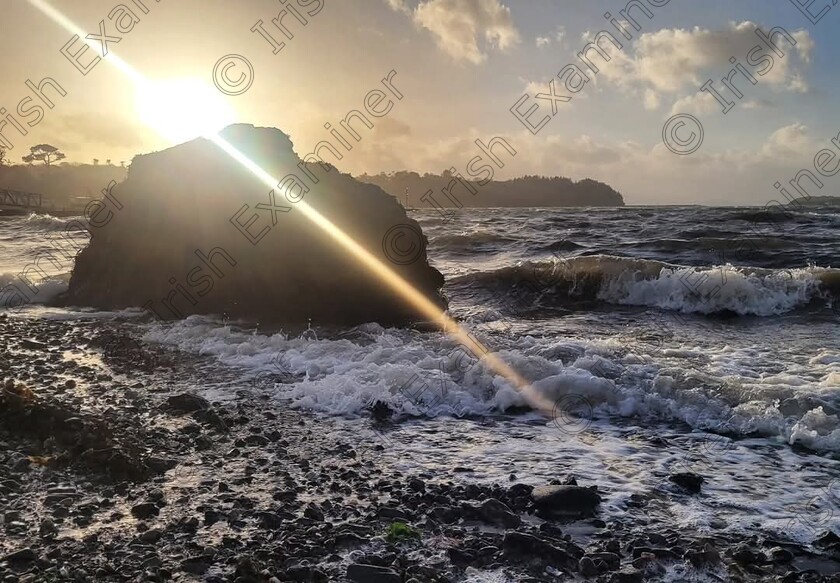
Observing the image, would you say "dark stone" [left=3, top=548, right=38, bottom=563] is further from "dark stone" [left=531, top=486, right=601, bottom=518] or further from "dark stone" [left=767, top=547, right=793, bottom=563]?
"dark stone" [left=767, top=547, right=793, bottom=563]

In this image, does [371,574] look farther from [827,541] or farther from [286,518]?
[827,541]

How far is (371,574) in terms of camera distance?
3.82 metres

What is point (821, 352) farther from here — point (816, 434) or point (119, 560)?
point (119, 560)

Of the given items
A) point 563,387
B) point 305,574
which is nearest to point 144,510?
point 305,574

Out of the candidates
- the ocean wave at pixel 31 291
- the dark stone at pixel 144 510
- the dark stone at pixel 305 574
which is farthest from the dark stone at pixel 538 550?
the ocean wave at pixel 31 291

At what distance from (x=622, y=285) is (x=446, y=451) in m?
12.0

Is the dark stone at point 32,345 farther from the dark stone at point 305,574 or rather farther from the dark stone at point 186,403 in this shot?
the dark stone at point 305,574

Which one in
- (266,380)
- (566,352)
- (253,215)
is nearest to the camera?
(266,380)

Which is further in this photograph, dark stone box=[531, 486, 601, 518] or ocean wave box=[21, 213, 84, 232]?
ocean wave box=[21, 213, 84, 232]

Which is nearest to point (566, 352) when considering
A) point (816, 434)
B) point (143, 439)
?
point (816, 434)

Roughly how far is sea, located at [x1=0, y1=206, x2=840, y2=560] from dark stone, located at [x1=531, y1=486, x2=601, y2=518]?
18 cm

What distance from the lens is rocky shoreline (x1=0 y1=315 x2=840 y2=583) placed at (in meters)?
3.89

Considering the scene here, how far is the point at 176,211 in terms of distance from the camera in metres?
14.5

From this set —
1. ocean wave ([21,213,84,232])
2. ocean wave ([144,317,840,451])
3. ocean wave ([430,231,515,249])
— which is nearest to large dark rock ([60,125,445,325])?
ocean wave ([144,317,840,451])
